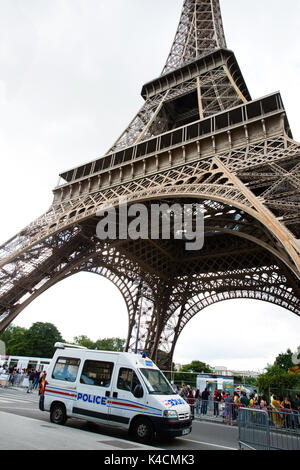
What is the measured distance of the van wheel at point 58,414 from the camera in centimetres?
795

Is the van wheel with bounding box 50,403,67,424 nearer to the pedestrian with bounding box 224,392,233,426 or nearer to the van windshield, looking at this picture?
the van windshield

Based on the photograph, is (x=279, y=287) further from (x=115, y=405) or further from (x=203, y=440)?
(x=115, y=405)

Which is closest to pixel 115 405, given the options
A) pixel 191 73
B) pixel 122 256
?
pixel 122 256

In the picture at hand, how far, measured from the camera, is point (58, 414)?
8.05 metres

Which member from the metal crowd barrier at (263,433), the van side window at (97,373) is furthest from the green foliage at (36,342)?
the metal crowd barrier at (263,433)

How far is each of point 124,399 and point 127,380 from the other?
416mm

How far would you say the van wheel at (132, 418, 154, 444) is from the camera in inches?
261

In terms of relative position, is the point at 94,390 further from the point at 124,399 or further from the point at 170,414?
the point at 170,414

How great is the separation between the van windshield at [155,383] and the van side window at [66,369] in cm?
199

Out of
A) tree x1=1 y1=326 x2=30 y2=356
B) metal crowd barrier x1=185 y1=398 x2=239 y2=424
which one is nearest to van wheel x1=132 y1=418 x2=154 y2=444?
metal crowd barrier x1=185 y1=398 x2=239 y2=424

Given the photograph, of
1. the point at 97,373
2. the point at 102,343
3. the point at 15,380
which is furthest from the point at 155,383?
the point at 102,343

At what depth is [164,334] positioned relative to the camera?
29375 millimetres

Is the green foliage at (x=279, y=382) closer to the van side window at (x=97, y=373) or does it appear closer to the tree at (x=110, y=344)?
the van side window at (x=97, y=373)

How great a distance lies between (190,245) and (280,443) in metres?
21.1
